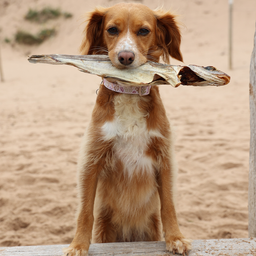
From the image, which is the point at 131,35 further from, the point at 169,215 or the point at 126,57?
the point at 169,215

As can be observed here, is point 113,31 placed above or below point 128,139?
above

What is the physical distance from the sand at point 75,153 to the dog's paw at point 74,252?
1.03 metres

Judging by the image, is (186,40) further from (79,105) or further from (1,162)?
(1,162)

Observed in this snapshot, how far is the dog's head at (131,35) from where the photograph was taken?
205 centimetres

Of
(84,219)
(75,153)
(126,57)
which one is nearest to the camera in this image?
(126,57)

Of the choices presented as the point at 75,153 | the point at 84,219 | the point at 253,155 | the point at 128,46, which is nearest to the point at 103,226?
the point at 84,219

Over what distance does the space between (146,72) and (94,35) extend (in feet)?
2.26

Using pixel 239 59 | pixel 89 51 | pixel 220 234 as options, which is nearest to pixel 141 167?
pixel 89 51

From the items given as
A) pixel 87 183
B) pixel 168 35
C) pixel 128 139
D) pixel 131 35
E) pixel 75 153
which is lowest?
pixel 87 183

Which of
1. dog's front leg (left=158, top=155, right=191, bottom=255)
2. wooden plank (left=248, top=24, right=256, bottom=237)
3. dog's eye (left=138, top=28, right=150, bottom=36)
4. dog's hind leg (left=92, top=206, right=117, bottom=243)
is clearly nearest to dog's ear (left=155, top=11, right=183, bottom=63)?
dog's eye (left=138, top=28, right=150, bottom=36)

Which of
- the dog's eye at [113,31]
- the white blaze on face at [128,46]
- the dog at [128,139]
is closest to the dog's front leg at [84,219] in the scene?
the dog at [128,139]

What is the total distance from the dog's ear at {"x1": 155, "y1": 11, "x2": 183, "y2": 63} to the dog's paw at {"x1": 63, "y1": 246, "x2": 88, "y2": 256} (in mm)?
1523

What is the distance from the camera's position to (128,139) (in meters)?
2.19

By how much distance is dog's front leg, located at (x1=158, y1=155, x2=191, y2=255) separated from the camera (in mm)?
2047
